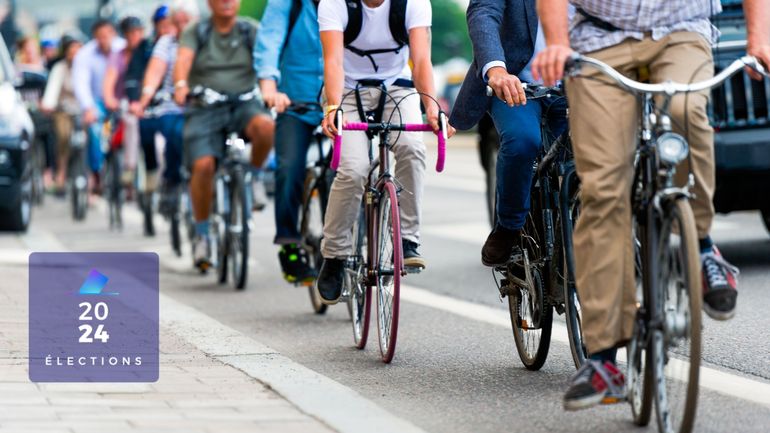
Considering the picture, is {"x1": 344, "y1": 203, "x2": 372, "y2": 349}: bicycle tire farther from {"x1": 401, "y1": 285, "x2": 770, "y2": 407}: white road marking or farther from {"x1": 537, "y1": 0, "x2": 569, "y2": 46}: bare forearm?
{"x1": 537, "y1": 0, "x2": 569, "y2": 46}: bare forearm

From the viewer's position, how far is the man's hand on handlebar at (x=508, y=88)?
5.63 meters

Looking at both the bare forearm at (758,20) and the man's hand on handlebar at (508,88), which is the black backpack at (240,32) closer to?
the man's hand on handlebar at (508,88)

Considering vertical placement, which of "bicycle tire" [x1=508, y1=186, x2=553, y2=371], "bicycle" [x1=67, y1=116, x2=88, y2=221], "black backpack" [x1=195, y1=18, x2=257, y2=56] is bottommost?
"bicycle" [x1=67, y1=116, x2=88, y2=221]

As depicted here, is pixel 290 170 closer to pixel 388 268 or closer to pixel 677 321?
pixel 388 268

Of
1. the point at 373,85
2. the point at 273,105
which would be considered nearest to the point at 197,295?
the point at 273,105

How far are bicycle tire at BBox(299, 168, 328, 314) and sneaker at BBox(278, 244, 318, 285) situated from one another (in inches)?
1.3

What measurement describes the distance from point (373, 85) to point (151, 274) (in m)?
4.07

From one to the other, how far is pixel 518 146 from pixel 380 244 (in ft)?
4.08

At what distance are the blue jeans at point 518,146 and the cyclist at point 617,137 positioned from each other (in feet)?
2.93

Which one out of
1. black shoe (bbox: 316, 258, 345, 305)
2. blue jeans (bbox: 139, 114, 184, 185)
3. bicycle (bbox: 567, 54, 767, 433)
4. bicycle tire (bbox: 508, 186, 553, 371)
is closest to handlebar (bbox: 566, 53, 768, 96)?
bicycle (bbox: 567, 54, 767, 433)

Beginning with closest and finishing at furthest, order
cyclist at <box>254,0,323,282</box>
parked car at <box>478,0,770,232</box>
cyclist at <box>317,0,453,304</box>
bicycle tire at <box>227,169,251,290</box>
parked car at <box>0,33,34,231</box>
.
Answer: cyclist at <box>317,0,453,304</box>, cyclist at <box>254,0,323,282</box>, parked car at <box>478,0,770,232</box>, bicycle tire at <box>227,169,251,290</box>, parked car at <box>0,33,34,231</box>

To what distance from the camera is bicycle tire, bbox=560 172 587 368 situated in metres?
5.72

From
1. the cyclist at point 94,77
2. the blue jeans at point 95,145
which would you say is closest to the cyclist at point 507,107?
the cyclist at point 94,77

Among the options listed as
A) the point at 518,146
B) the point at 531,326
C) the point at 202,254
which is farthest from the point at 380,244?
the point at 202,254
